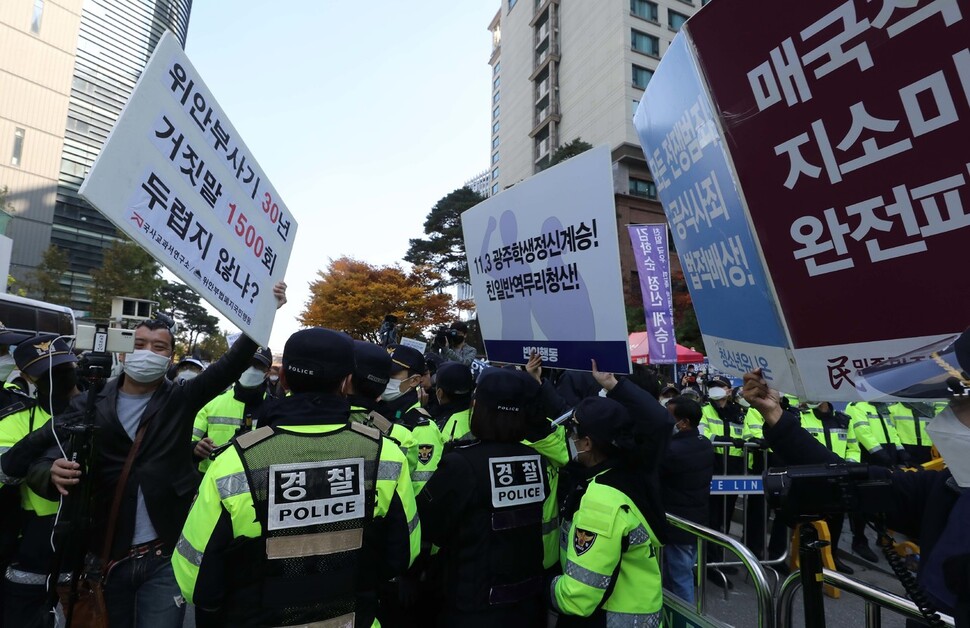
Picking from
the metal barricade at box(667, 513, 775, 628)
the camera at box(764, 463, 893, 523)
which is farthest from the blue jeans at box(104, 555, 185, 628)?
the camera at box(764, 463, 893, 523)

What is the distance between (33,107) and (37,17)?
5947 mm

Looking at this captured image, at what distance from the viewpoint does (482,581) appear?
2.39 m

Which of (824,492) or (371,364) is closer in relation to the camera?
(824,492)

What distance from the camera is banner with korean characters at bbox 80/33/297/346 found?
6.93 ft

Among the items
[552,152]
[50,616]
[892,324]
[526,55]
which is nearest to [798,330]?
[892,324]

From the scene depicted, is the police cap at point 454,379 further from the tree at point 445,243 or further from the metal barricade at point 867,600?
the tree at point 445,243

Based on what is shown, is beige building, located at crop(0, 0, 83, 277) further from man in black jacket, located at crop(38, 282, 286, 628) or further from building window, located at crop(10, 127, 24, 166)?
man in black jacket, located at crop(38, 282, 286, 628)

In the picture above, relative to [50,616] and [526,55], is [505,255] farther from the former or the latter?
[526,55]

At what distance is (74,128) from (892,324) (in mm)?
58630

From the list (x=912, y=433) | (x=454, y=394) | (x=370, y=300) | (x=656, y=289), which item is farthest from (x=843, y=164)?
(x=370, y=300)

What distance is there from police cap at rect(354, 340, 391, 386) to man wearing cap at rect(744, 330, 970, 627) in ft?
8.48

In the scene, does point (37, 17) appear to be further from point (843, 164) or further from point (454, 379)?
point (843, 164)

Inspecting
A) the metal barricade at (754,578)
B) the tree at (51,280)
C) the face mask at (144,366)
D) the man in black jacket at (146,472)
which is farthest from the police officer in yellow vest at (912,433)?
the tree at (51,280)

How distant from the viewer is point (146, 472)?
8.93 ft
